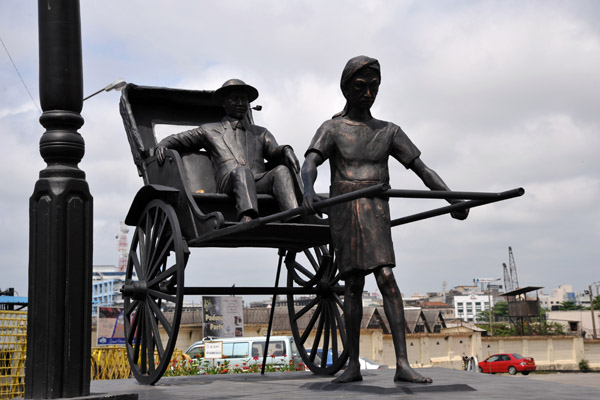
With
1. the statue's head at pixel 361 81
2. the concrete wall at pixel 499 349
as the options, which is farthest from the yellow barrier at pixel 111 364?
the concrete wall at pixel 499 349

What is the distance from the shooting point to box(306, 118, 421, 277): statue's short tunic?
602 centimetres

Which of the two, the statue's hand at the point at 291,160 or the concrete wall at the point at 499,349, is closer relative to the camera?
the statue's hand at the point at 291,160

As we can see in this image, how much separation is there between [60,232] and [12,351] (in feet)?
10.3

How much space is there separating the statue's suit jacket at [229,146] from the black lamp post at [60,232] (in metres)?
3.13

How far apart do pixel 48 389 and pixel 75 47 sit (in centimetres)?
190

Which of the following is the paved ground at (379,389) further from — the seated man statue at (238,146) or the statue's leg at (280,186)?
the seated man statue at (238,146)

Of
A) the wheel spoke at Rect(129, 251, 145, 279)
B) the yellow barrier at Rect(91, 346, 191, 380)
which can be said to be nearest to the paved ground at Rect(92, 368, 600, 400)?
the wheel spoke at Rect(129, 251, 145, 279)

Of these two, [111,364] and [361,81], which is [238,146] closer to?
[361,81]

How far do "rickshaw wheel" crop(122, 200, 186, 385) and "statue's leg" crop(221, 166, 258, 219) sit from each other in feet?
1.86

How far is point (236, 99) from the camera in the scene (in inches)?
314

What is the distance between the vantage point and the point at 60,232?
14.5ft

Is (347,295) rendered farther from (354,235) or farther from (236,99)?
(236,99)

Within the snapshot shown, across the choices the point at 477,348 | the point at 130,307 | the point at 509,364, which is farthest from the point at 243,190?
the point at 477,348

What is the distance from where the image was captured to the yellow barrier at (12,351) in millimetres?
6891
